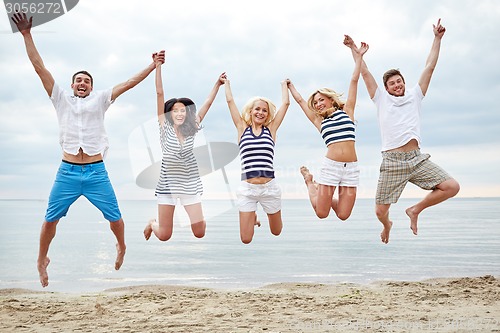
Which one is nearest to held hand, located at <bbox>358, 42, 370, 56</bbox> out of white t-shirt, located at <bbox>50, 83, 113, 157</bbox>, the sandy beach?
white t-shirt, located at <bbox>50, 83, 113, 157</bbox>

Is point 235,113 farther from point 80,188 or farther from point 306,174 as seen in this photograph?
point 80,188

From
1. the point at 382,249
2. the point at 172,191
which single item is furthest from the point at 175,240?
the point at 172,191

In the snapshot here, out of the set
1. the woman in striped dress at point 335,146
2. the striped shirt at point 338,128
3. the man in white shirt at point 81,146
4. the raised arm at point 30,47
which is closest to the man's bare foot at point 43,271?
the man in white shirt at point 81,146

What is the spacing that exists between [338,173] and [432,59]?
2.17 metres

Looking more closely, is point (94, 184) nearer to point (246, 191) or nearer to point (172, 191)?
point (172, 191)

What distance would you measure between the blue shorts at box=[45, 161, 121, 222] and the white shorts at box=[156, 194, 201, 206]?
882 millimetres

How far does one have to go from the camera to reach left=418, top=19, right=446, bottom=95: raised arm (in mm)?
8172

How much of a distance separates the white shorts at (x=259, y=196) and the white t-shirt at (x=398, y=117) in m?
1.73

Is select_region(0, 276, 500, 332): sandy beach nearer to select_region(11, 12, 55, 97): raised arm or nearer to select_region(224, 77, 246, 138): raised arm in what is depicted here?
select_region(224, 77, 246, 138): raised arm

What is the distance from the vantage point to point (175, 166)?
327 inches

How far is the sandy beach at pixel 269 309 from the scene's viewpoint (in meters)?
10.2

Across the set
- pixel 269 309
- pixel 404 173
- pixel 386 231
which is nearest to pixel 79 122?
pixel 404 173

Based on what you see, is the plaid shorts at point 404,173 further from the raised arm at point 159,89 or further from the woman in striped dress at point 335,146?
the raised arm at point 159,89

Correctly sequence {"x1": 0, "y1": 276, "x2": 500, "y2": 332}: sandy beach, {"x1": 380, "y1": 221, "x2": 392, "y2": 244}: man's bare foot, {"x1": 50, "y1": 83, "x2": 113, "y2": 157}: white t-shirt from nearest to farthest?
1. {"x1": 50, "y1": 83, "x2": 113, "y2": 157}: white t-shirt
2. {"x1": 380, "y1": 221, "x2": 392, "y2": 244}: man's bare foot
3. {"x1": 0, "y1": 276, "x2": 500, "y2": 332}: sandy beach
